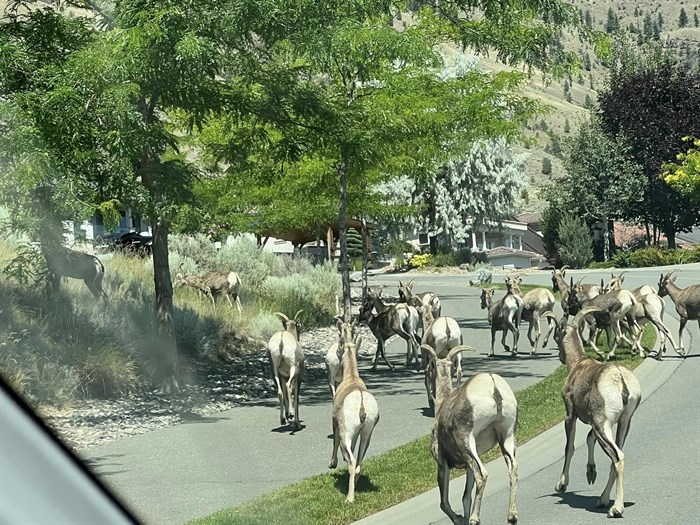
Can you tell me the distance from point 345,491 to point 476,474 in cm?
200

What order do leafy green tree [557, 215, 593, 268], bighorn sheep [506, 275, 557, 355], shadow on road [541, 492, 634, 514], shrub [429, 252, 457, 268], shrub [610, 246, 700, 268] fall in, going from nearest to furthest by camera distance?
shadow on road [541, 492, 634, 514] < bighorn sheep [506, 275, 557, 355] < shrub [610, 246, 700, 268] < leafy green tree [557, 215, 593, 268] < shrub [429, 252, 457, 268]

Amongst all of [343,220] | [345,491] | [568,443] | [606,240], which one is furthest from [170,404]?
[606,240]

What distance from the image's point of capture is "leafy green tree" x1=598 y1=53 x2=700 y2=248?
216ft

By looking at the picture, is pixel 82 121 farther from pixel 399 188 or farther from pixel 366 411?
pixel 399 188

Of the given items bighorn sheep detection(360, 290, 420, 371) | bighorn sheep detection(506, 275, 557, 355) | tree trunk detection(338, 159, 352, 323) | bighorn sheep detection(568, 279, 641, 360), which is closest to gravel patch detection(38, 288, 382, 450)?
bighorn sheep detection(360, 290, 420, 371)

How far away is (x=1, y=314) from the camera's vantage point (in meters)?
16.4

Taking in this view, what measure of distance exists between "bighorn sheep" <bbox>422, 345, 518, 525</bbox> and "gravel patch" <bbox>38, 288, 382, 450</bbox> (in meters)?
4.68

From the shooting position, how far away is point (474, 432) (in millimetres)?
8125

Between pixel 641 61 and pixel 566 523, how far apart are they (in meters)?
73.8

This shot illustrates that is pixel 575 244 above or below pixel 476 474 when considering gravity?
above

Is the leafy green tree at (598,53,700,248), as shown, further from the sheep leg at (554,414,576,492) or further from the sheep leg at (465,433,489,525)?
the sheep leg at (465,433,489,525)

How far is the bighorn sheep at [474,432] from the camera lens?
26.5ft

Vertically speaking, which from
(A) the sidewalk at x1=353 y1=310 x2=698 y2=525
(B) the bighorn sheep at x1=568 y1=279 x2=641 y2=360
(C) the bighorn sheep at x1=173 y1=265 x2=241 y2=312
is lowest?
(A) the sidewalk at x1=353 y1=310 x2=698 y2=525

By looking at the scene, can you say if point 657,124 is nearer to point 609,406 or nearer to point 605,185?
point 605,185
